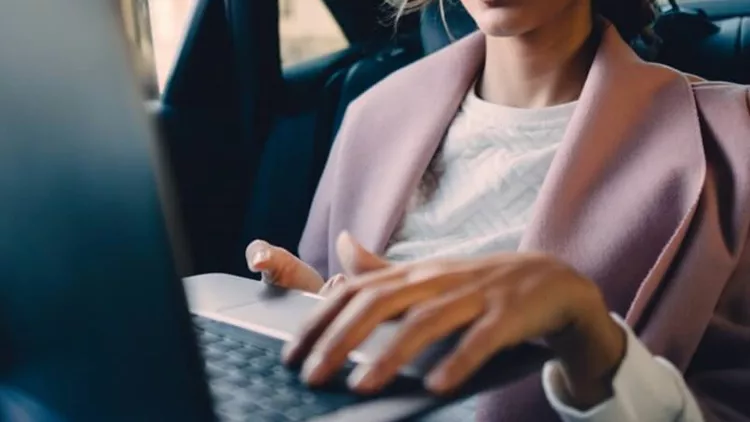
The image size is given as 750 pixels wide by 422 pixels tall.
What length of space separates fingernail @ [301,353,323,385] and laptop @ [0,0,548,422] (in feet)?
0.43

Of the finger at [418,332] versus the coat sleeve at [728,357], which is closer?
the finger at [418,332]

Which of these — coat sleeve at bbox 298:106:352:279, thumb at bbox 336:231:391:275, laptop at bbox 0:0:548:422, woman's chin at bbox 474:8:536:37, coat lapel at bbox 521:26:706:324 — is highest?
laptop at bbox 0:0:548:422

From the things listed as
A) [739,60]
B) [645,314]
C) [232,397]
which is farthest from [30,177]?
[739,60]

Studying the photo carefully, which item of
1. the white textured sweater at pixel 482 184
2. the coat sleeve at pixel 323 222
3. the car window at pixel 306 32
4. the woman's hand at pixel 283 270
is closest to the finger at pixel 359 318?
the woman's hand at pixel 283 270

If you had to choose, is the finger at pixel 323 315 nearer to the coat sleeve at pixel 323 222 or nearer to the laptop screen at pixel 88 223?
the laptop screen at pixel 88 223

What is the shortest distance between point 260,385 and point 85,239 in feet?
0.65

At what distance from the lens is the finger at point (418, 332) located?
0.46 meters

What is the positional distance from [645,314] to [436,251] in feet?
0.77

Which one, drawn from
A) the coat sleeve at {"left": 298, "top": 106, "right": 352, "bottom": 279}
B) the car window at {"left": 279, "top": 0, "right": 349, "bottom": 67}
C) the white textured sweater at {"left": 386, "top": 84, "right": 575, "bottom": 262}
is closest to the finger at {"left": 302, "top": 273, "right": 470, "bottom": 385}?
the white textured sweater at {"left": 386, "top": 84, "right": 575, "bottom": 262}

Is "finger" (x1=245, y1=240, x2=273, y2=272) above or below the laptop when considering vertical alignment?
below

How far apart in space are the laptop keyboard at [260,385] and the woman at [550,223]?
1 cm

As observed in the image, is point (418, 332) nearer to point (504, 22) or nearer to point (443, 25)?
point (504, 22)

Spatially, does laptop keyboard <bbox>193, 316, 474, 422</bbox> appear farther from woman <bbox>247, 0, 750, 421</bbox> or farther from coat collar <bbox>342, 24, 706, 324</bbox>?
coat collar <bbox>342, 24, 706, 324</bbox>

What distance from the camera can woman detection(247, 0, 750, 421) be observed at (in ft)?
1.70
